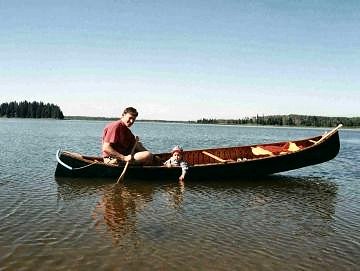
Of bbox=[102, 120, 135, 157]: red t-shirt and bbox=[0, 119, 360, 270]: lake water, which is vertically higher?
bbox=[102, 120, 135, 157]: red t-shirt

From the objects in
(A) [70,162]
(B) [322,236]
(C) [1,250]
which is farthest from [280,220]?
(A) [70,162]

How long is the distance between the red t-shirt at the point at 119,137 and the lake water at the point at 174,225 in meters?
1.18

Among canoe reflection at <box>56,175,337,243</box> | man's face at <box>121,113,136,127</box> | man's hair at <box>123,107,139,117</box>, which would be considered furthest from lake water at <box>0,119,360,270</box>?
man's hair at <box>123,107,139,117</box>

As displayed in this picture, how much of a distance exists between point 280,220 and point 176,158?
5.81 metres

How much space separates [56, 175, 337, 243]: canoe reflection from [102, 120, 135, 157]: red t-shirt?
3.98 feet

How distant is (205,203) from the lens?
11156 mm

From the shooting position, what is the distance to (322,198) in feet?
41.7

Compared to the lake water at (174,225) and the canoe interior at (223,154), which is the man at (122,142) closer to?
the lake water at (174,225)

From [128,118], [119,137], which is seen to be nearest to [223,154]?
[119,137]

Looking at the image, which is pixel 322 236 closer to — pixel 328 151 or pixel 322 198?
pixel 322 198

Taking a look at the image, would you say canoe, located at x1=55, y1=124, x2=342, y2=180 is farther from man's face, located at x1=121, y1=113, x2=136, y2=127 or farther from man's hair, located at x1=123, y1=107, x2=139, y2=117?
man's hair, located at x1=123, y1=107, x2=139, y2=117

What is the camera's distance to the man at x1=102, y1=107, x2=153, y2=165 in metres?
Answer: 13.2

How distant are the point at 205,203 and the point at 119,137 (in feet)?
12.6

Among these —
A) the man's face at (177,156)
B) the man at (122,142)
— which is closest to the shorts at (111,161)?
the man at (122,142)
